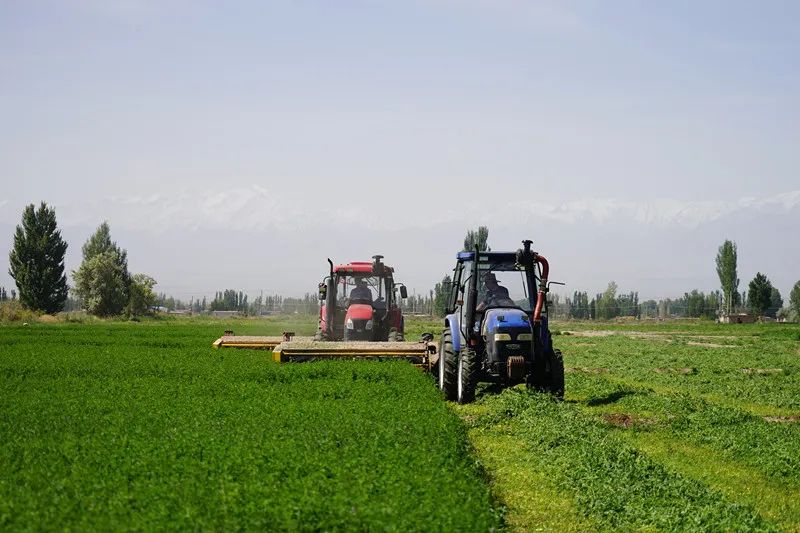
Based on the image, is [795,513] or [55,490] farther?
[795,513]

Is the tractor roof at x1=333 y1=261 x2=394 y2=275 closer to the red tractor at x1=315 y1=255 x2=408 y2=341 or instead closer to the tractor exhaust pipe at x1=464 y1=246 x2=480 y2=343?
the red tractor at x1=315 y1=255 x2=408 y2=341

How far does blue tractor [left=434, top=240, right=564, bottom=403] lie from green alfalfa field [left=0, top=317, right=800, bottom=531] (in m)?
0.51

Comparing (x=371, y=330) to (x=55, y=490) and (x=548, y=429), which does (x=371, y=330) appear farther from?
(x=55, y=490)

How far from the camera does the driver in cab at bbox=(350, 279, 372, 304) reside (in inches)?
1024

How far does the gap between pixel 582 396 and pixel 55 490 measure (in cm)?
1336

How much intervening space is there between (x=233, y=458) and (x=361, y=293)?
686 inches

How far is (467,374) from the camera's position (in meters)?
16.4

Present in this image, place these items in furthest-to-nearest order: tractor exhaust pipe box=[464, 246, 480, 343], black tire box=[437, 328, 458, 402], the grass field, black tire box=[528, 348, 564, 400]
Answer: black tire box=[437, 328, 458, 402] → black tire box=[528, 348, 564, 400] → tractor exhaust pipe box=[464, 246, 480, 343] → the grass field

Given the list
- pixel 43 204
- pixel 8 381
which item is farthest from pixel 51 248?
pixel 8 381

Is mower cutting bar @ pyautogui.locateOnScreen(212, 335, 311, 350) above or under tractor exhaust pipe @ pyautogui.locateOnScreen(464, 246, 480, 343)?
under

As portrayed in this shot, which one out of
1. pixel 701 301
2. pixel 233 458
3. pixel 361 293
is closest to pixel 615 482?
pixel 233 458

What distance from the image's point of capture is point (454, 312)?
17922 millimetres

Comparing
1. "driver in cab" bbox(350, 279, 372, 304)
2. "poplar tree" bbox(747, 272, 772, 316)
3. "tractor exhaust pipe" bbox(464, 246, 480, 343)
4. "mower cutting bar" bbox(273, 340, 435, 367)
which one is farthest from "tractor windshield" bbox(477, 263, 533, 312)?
"poplar tree" bbox(747, 272, 772, 316)

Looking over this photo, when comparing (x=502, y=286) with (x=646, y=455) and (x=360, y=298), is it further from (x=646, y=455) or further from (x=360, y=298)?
(x=360, y=298)
